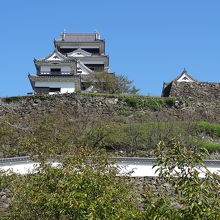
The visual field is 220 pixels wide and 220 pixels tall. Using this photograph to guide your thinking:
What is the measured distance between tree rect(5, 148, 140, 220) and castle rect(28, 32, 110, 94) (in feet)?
56.1

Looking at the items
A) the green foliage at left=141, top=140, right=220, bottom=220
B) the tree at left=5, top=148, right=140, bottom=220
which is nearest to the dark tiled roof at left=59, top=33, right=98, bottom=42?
the tree at left=5, top=148, right=140, bottom=220

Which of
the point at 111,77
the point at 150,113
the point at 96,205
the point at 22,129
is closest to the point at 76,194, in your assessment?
the point at 96,205

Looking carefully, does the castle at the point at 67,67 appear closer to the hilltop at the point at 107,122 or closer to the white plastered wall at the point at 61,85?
the white plastered wall at the point at 61,85

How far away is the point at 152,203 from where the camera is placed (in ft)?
18.7

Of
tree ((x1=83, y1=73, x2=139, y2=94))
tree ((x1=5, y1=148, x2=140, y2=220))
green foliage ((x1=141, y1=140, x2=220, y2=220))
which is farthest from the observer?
tree ((x1=83, y1=73, x2=139, y2=94))

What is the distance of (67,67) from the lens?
27.5 metres

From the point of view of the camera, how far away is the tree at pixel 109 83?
25.7 m

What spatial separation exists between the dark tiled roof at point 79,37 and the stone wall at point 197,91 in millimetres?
13056

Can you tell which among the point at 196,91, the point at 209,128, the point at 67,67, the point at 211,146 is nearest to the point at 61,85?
the point at 67,67

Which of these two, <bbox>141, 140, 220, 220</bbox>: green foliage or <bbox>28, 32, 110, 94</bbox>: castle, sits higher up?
<bbox>141, 140, 220, 220</bbox>: green foliage

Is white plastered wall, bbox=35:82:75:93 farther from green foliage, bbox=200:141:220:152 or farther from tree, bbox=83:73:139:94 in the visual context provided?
green foliage, bbox=200:141:220:152

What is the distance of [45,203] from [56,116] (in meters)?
10.8

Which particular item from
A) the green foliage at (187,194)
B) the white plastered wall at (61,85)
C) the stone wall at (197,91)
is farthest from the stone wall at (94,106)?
the green foliage at (187,194)

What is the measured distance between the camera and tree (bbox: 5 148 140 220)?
6680mm
